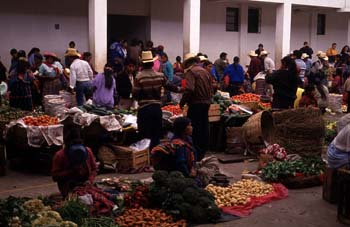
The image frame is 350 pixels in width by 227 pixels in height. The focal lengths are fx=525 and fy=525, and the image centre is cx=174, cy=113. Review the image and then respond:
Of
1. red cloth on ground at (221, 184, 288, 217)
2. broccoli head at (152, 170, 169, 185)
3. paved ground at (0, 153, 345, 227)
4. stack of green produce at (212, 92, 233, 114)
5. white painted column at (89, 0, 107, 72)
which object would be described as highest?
white painted column at (89, 0, 107, 72)

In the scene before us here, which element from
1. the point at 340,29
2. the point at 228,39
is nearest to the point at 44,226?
the point at 228,39

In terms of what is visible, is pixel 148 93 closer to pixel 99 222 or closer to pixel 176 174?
pixel 176 174

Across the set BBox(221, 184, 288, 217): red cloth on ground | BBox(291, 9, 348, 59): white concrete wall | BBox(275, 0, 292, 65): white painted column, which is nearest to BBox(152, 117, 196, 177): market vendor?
BBox(221, 184, 288, 217): red cloth on ground

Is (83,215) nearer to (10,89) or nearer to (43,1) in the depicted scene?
(10,89)

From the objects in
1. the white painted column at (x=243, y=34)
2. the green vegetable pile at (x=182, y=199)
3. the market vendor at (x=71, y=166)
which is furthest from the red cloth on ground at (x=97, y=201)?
the white painted column at (x=243, y=34)

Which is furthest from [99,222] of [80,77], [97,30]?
[97,30]

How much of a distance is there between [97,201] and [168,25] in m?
14.8

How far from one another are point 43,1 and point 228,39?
337 inches

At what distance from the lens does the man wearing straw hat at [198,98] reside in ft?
28.8

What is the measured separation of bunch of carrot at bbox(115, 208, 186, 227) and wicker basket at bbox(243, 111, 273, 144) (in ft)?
13.2

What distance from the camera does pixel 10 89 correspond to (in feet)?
35.2

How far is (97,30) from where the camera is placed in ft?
52.6

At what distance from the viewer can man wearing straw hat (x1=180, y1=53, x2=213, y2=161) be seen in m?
8.77

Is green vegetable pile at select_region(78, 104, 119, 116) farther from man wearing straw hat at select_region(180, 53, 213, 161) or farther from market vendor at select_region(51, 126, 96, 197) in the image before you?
market vendor at select_region(51, 126, 96, 197)
